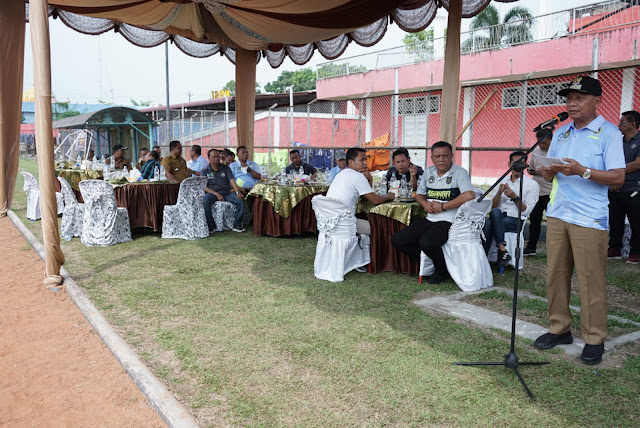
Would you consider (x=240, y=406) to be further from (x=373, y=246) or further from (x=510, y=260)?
(x=510, y=260)

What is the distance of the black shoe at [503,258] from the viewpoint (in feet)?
19.8

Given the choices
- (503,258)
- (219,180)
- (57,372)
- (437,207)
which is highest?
(219,180)

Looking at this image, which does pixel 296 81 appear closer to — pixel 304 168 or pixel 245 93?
pixel 245 93

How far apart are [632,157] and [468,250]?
9.03 ft

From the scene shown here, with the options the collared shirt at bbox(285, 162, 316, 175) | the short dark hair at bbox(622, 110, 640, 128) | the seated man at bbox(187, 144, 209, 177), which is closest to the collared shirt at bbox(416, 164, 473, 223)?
the short dark hair at bbox(622, 110, 640, 128)

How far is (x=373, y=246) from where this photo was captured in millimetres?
6102

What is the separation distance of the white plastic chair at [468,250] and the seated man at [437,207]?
0.09 meters

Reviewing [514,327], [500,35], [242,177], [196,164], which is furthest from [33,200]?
[500,35]

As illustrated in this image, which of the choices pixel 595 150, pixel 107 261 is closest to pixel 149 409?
pixel 595 150

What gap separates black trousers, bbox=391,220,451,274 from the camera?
5488 millimetres

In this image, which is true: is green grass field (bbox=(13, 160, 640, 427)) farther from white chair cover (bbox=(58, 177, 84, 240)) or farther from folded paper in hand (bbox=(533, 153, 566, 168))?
white chair cover (bbox=(58, 177, 84, 240))

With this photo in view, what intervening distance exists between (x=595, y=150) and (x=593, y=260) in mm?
777

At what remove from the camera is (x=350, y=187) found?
5906 mm

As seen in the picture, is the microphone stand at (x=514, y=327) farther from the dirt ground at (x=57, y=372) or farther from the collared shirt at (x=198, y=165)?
the collared shirt at (x=198, y=165)
